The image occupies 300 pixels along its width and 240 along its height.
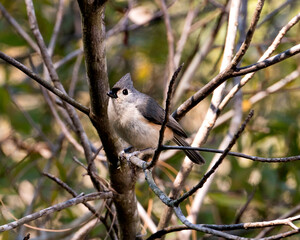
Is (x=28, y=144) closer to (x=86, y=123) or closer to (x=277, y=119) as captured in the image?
Result: (x=86, y=123)

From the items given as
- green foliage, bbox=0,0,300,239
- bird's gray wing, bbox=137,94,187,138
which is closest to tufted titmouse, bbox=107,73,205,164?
bird's gray wing, bbox=137,94,187,138

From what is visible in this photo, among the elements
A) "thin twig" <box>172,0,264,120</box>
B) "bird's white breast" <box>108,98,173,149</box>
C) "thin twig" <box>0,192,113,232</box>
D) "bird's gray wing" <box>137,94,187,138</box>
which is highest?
"bird's gray wing" <box>137,94,187,138</box>

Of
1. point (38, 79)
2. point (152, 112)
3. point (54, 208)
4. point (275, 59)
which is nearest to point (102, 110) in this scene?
point (38, 79)

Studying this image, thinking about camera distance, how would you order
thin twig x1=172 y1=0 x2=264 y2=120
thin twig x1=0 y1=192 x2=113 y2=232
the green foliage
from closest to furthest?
thin twig x1=172 y1=0 x2=264 y2=120, thin twig x1=0 y1=192 x2=113 y2=232, the green foliage

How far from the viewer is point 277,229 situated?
3.43m

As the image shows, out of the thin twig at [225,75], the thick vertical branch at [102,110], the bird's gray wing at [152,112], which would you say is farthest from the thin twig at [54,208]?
the bird's gray wing at [152,112]

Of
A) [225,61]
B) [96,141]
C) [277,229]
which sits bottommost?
[277,229]

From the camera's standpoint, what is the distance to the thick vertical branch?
5.21 ft

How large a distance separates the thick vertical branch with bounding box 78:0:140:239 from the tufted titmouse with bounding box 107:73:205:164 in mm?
882

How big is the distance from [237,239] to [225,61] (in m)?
1.15

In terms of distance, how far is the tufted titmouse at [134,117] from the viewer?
9.97 ft

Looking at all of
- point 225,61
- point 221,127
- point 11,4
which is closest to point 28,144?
point 11,4

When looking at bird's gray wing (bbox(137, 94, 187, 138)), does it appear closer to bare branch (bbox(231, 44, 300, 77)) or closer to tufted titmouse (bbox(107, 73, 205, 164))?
tufted titmouse (bbox(107, 73, 205, 164))

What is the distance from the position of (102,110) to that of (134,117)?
4.33 feet
